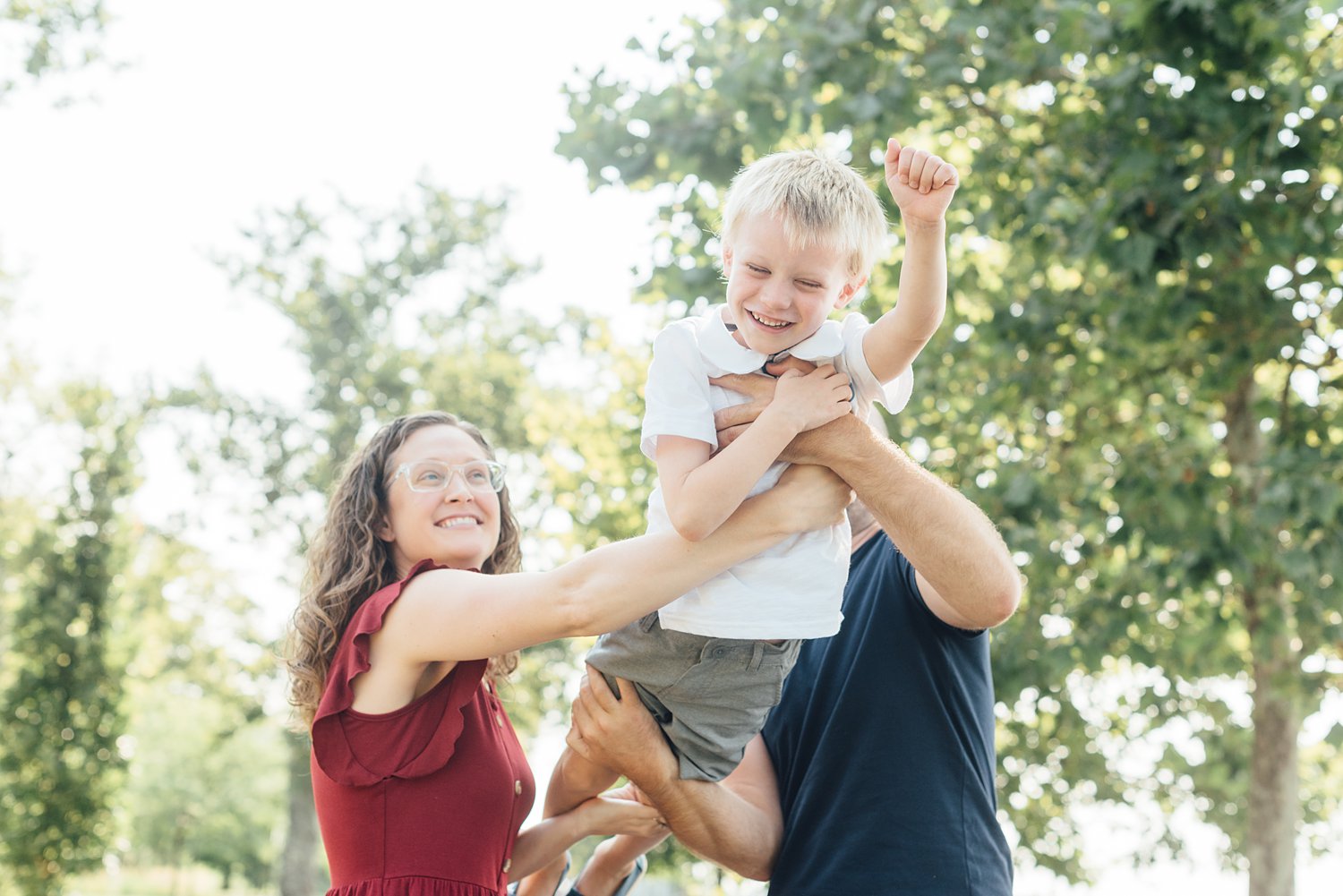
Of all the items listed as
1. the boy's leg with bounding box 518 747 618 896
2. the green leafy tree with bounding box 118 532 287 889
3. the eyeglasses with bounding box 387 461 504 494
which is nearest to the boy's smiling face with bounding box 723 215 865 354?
the eyeglasses with bounding box 387 461 504 494

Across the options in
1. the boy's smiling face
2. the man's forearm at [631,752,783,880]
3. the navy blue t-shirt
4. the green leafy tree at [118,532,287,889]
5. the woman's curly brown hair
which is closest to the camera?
the boy's smiling face

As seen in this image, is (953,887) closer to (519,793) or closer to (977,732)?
(977,732)

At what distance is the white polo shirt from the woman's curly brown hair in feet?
2.50

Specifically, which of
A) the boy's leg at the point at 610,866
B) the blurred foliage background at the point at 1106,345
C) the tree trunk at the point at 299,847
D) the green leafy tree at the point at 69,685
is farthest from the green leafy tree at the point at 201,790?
the boy's leg at the point at 610,866

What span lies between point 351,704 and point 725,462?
3.09 feet

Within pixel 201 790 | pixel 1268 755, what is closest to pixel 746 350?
pixel 1268 755

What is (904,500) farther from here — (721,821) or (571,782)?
(571,782)

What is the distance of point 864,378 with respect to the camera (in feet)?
8.34

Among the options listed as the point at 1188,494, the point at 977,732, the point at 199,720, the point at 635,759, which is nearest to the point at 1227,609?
the point at 1188,494

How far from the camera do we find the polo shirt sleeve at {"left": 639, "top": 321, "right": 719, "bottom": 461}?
2.39 m

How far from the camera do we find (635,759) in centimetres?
267

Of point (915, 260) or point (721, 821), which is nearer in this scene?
point (915, 260)

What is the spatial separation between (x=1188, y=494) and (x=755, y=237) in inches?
185

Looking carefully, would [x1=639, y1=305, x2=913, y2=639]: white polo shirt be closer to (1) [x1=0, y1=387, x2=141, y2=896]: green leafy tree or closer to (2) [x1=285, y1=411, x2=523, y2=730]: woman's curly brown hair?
(2) [x1=285, y1=411, x2=523, y2=730]: woman's curly brown hair
